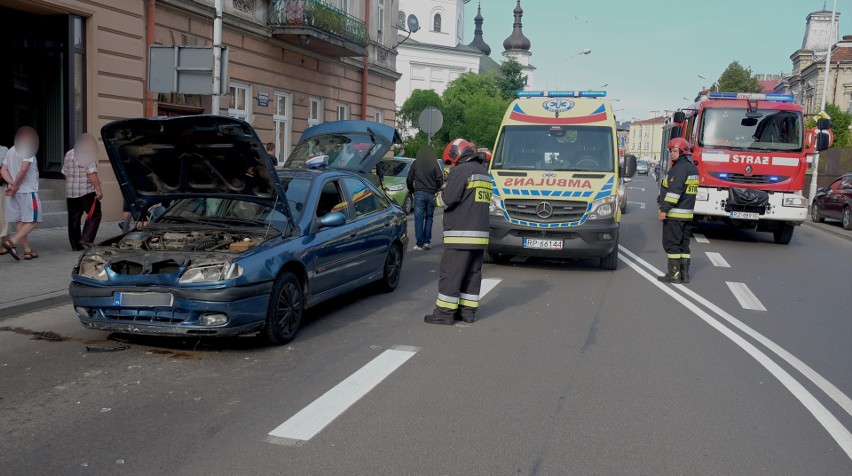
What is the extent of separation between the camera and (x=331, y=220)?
725cm

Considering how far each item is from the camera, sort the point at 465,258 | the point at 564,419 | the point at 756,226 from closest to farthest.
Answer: the point at 564,419 → the point at 465,258 → the point at 756,226

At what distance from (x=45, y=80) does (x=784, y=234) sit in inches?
616

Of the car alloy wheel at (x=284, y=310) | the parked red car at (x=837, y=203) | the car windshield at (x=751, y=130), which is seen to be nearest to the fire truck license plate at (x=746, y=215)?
the car windshield at (x=751, y=130)

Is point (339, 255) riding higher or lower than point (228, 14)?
lower

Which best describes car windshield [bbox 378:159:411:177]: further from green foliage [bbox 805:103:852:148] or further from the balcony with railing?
green foliage [bbox 805:103:852:148]

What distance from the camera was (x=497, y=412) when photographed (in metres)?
5.03

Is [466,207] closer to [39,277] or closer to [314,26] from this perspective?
[39,277]

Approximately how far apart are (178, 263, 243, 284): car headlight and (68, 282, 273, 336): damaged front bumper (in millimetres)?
97

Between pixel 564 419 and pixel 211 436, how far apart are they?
219 cm

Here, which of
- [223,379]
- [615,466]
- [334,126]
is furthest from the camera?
[334,126]

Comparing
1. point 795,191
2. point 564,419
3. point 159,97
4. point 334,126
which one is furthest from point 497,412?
point 159,97

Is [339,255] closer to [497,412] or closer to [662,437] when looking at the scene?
[497,412]

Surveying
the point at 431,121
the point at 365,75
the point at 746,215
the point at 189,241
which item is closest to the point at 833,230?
the point at 746,215

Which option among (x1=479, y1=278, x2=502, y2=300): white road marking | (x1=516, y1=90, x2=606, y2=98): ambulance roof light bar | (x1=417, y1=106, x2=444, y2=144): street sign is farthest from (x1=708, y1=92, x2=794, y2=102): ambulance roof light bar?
(x1=417, y1=106, x2=444, y2=144): street sign
